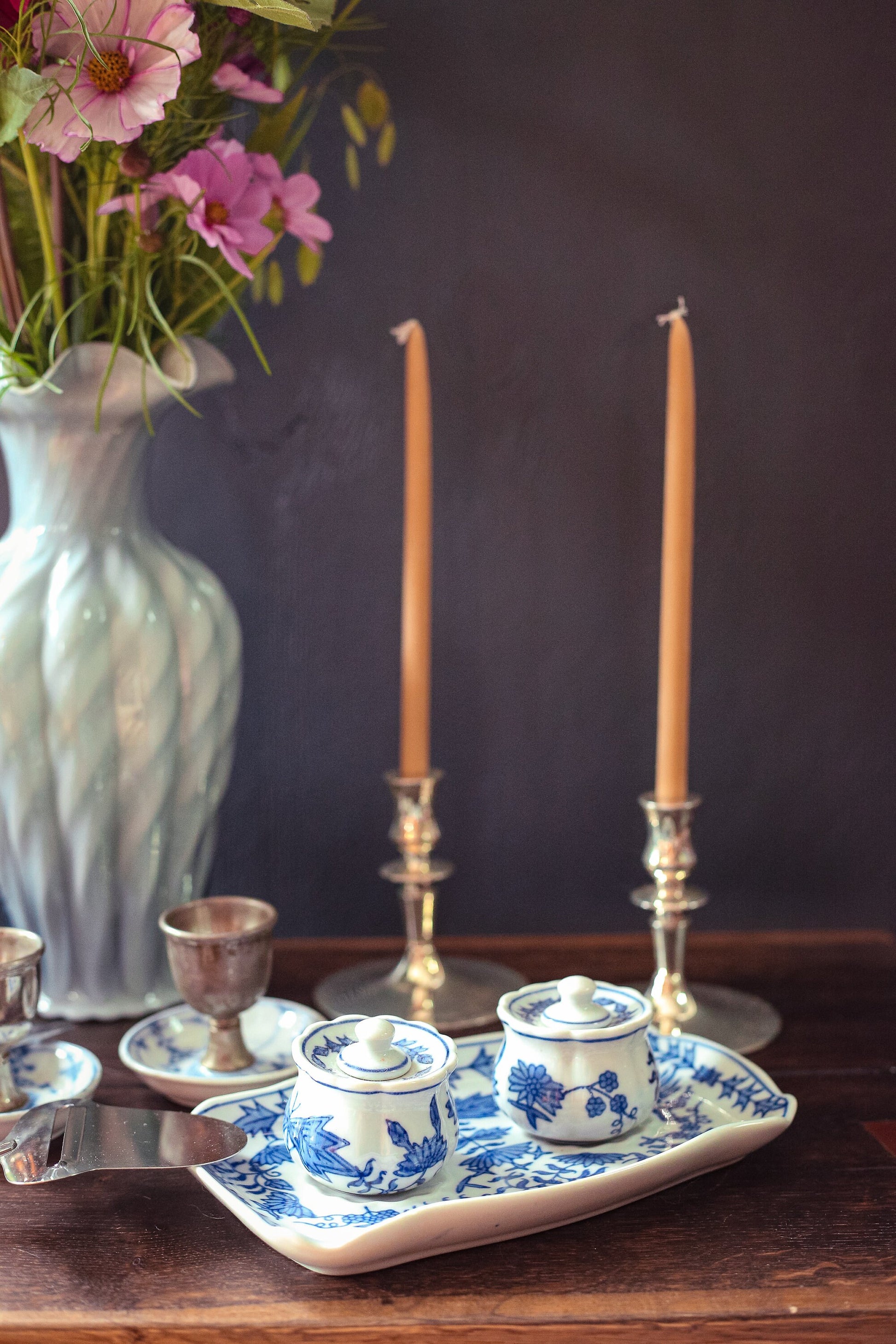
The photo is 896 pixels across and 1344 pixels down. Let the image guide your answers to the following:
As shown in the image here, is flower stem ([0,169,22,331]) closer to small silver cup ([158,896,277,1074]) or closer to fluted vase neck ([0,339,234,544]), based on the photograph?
fluted vase neck ([0,339,234,544])

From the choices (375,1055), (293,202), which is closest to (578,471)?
(293,202)

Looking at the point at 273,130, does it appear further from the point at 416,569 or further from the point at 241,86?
the point at 416,569

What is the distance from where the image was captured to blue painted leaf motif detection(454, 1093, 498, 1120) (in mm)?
577

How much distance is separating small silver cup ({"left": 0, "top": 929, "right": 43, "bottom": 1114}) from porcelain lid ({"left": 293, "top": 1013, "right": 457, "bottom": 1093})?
143 mm

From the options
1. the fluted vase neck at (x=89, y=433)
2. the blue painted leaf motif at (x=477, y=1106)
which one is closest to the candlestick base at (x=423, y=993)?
the blue painted leaf motif at (x=477, y=1106)

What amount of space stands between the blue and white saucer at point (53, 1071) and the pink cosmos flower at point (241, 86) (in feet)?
1.66

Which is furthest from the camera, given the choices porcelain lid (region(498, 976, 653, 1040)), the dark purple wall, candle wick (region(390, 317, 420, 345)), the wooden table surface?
the dark purple wall

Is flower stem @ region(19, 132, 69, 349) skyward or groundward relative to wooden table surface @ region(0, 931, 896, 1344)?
skyward

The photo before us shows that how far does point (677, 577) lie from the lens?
0.72 m

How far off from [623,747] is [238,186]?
0.47m

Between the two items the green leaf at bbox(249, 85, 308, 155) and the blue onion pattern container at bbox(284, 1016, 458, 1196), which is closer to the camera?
the blue onion pattern container at bbox(284, 1016, 458, 1196)

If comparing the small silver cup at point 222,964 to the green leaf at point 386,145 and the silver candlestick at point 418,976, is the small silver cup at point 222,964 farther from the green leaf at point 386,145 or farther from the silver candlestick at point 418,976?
the green leaf at point 386,145

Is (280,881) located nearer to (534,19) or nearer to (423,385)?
(423,385)

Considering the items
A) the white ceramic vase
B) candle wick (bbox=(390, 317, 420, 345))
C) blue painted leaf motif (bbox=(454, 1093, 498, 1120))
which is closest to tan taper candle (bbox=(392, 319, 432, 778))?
candle wick (bbox=(390, 317, 420, 345))
